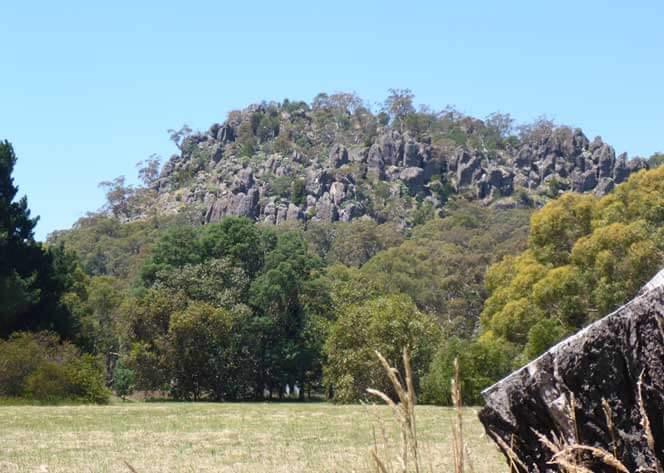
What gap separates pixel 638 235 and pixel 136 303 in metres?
20.6

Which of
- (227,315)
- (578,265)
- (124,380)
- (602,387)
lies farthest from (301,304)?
(602,387)

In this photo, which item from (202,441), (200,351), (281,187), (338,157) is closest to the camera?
(202,441)

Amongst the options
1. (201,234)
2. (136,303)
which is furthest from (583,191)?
(136,303)

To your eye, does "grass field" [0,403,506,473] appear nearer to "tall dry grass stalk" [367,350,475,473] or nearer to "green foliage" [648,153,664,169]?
"tall dry grass stalk" [367,350,475,473]

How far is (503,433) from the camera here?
467 centimetres

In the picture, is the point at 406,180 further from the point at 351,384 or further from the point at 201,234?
the point at 351,384

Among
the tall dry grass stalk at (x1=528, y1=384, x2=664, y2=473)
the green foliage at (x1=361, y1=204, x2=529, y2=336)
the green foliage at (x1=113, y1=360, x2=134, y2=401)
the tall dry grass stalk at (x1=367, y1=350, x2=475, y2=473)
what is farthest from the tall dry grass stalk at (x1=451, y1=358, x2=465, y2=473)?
the green foliage at (x1=361, y1=204, x2=529, y2=336)

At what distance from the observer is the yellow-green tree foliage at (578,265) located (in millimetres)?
30125

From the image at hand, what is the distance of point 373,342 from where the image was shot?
103 feet

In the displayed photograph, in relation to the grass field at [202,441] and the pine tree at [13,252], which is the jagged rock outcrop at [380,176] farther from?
the grass field at [202,441]

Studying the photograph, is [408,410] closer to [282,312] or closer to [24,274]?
[24,274]

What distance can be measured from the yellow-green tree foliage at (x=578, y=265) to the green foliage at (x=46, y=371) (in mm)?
14035

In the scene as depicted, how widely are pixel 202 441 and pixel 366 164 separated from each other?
112 m

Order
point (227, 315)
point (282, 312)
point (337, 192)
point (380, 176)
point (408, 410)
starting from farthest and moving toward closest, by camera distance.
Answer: point (380, 176), point (337, 192), point (282, 312), point (227, 315), point (408, 410)
